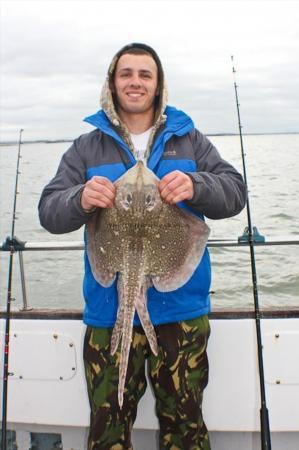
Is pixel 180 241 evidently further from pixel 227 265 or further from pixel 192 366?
pixel 227 265

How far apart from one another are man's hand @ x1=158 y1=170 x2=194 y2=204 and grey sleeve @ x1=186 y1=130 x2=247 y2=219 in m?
0.11

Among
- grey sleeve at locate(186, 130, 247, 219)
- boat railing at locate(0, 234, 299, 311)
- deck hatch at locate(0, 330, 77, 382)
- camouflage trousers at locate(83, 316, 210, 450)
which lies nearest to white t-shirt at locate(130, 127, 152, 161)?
grey sleeve at locate(186, 130, 247, 219)

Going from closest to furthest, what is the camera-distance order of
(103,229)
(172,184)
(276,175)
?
(172,184) → (103,229) → (276,175)

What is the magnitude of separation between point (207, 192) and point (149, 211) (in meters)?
0.35

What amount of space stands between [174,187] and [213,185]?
327 millimetres

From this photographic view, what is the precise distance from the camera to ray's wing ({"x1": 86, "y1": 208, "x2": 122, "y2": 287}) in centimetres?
229

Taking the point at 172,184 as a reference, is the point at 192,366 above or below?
below

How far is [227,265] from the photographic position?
1148 centimetres

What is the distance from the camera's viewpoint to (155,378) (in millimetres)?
2721

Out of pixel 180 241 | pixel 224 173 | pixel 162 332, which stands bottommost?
pixel 162 332

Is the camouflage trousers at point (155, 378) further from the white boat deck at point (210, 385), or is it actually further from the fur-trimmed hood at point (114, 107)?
the fur-trimmed hood at point (114, 107)

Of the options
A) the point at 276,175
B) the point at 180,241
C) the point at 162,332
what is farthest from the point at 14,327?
the point at 276,175

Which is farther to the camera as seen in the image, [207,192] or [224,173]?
[224,173]

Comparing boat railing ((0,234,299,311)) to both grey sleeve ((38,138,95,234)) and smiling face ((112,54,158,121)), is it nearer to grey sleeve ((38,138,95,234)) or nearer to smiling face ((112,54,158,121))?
grey sleeve ((38,138,95,234))
